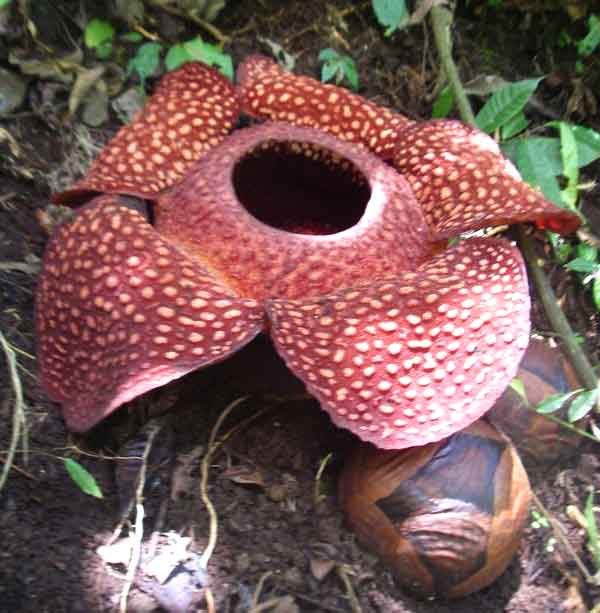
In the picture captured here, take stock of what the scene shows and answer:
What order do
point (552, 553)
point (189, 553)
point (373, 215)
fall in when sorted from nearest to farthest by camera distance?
point (189, 553) < point (373, 215) < point (552, 553)

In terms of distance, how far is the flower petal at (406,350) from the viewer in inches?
65.6

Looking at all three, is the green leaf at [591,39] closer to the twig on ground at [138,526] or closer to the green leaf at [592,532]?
the green leaf at [592,532]

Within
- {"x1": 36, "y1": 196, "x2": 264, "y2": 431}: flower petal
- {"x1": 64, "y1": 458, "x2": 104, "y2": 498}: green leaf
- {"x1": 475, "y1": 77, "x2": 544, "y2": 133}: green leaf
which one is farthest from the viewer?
{"x1": 475, "y1": 77, "x2": 544, "y2": 133}: green leaf

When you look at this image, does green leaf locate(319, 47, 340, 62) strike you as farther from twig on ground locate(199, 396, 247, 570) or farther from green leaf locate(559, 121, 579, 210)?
twig on ground locate(199, 396, 247, 570)

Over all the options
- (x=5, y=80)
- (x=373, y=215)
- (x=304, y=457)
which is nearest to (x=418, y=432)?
(x=304, y=457)

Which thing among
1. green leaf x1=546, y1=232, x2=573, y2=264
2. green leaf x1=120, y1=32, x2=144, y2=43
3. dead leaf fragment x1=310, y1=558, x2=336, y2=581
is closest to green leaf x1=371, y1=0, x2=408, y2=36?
green leaf x1=120, y1=32, x2=144, y2=43

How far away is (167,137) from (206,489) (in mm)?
874

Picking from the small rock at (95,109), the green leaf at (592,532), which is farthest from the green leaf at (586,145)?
the small rock at (95,109)

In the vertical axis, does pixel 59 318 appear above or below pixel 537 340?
below

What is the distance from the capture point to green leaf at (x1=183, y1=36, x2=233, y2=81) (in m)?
2.51

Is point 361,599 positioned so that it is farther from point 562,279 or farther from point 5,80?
point 5,80

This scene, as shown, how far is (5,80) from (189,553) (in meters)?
1.44

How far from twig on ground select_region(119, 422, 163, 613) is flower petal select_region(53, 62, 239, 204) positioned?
22.9 inches

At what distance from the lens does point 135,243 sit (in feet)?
5.92
